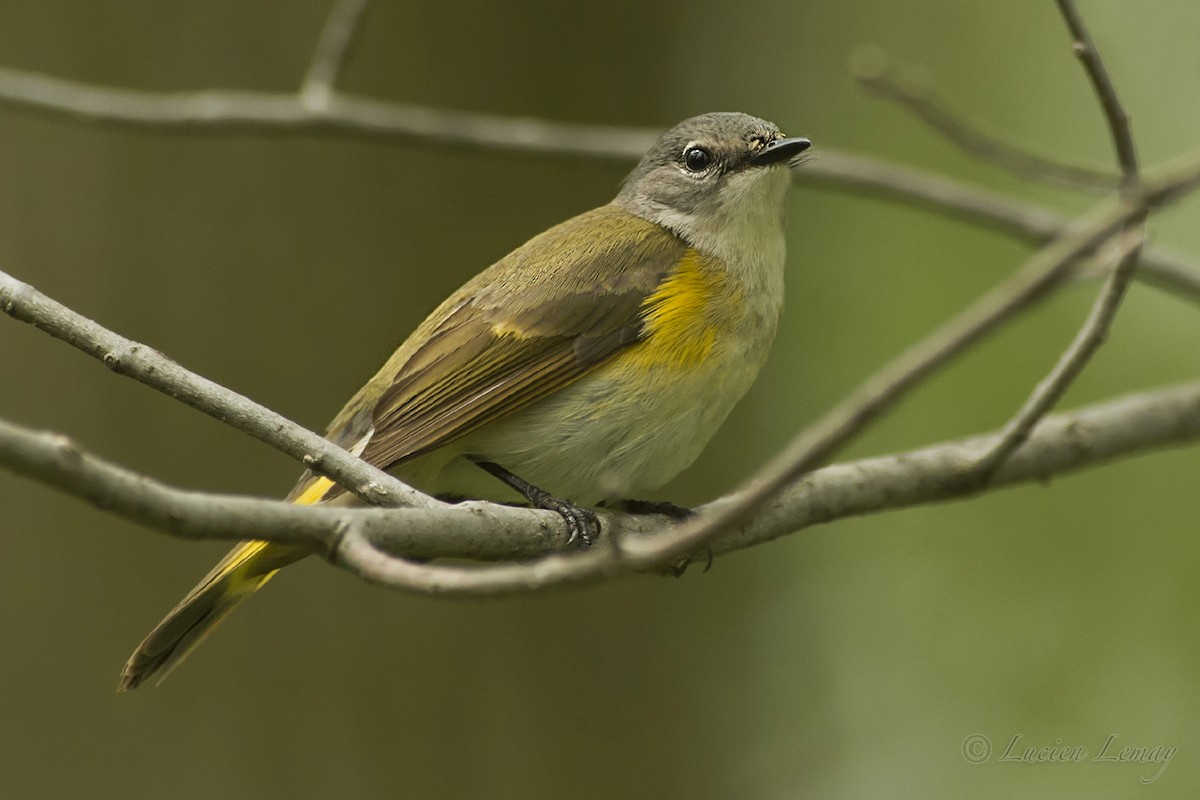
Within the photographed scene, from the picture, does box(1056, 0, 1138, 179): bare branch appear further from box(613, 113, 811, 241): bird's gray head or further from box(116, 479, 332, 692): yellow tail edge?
box(116, 479, 332, 692): yellow tail edge

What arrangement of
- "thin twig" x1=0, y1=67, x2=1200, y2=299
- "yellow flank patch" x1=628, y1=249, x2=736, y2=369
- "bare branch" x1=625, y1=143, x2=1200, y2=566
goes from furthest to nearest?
"thin twig" x1=0, y1=67, x2=1200, y2=299 < "yellow flank patch" x1=628, y1=249, x2=736, y2=369 < "bare branch" x1=625, y1=143, x2=1200, y2=566

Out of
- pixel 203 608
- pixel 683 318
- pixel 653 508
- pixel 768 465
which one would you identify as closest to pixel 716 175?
pixel 683 318

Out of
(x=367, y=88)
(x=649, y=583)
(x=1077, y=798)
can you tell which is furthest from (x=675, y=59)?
(x=1077, y=798)

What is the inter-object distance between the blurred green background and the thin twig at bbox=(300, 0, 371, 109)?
441 mm

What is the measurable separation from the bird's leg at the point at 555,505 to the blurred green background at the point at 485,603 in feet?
2.30

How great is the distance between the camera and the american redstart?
10.3 feet

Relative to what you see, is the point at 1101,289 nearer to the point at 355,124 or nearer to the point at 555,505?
the point at 555,505

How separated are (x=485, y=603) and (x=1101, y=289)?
1542 mm

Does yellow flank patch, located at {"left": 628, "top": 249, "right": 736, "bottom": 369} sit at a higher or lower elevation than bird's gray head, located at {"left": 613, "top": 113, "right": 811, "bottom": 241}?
lower

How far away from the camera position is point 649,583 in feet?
15.4

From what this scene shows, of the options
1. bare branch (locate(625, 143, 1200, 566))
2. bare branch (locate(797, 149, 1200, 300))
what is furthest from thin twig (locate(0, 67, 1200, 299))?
bare branch (locate(625, 143, 1200, 566))

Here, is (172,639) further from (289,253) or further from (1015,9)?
(1015,9)

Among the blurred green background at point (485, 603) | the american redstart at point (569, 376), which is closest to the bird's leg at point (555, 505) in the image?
the american redstart at point (569, 376)

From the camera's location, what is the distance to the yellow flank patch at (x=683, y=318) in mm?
3291
